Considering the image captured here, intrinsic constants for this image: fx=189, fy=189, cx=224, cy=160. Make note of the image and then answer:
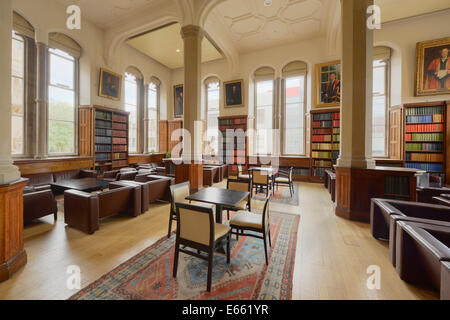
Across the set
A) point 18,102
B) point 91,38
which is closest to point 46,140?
point 18,102

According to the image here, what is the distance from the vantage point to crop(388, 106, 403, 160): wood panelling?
6.45m

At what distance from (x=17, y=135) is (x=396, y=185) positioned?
967cm

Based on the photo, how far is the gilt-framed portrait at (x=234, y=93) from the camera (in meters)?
9.09

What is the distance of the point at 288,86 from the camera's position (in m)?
8.79

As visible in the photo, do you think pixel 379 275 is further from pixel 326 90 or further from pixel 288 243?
pixel 326 90

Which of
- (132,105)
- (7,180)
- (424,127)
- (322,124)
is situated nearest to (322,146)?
(322,124)

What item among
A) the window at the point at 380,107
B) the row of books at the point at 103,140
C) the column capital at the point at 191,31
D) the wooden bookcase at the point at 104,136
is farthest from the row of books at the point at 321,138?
the row of books at the point at 103,140

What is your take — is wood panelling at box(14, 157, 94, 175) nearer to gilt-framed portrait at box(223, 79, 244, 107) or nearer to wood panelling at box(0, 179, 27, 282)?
wood panelling at box(0, 179, 27, 282)

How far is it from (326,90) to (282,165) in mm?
3472

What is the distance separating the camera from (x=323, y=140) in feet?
24.4

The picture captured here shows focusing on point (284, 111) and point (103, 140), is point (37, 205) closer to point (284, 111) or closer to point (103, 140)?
point (103, 140)

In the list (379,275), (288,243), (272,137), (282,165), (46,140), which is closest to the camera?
(379,275)
